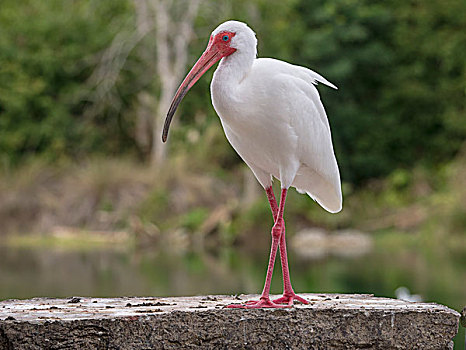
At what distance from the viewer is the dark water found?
7.23 metres

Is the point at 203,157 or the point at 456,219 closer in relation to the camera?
the point at 456,219

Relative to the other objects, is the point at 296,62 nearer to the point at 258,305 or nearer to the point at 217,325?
the point at 258,305

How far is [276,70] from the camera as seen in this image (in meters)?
3.00

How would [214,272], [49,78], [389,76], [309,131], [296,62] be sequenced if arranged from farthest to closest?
1. [389,76]
2. [296,62]
3. [49,78]
4. [214,272]
5. [309,131]

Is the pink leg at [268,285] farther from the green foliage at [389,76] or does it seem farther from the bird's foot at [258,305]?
the green foliage at [389,76]

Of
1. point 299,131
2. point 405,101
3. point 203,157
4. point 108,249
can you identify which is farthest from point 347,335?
point 405,101

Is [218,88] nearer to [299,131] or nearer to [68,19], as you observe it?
[299,131]

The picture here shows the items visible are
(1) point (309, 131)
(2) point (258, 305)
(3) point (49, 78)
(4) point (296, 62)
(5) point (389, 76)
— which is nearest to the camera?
(2) point (258, 305)

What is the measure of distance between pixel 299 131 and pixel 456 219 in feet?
28.4

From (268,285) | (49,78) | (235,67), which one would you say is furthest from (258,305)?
(49,78)

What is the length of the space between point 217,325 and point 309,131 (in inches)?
35.5

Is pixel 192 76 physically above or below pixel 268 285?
above

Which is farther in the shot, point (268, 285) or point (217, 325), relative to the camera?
point (268, 285)

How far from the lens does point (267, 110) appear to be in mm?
2900
